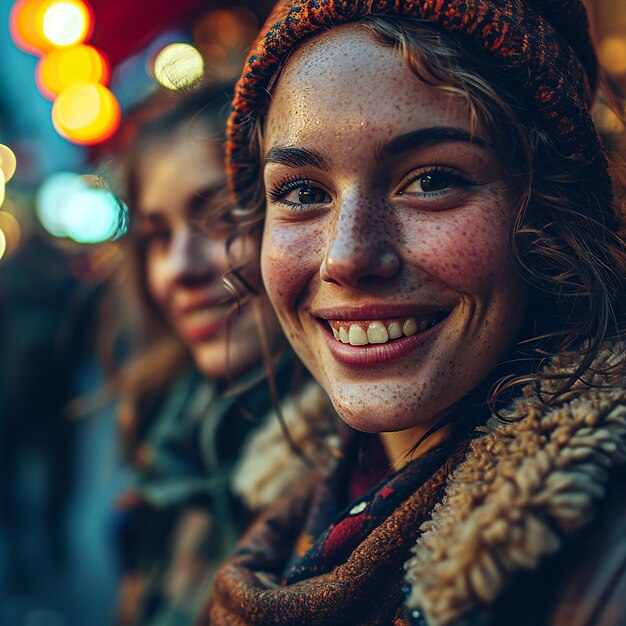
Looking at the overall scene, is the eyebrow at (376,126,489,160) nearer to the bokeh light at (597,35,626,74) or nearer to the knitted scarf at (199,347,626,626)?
the knitted scarf at (199,347,626,626)

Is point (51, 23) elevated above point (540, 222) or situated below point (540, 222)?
above

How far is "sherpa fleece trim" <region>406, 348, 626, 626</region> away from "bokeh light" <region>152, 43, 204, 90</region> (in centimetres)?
140

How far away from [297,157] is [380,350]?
0.44 metres

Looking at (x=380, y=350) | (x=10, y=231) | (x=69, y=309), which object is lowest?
(x=69, y=309)

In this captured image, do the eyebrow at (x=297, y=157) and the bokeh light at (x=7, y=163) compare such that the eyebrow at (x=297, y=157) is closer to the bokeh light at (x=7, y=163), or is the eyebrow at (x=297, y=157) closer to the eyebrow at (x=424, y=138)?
the eyebrow at (x=424, y=138)

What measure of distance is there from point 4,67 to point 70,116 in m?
6.46

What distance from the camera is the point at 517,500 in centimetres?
101

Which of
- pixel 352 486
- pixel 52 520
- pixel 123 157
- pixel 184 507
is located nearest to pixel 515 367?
pixel 352 486

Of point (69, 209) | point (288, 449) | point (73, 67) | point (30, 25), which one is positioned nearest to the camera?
point (288, 449)

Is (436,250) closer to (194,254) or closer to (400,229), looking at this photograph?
(400,229)

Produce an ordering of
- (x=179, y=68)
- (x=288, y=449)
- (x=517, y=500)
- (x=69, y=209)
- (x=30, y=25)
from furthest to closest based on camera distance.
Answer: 1. (x=69, y=209)
2. (x=30, y=25)
3. (x=288, y=449)
4. (x=179, y=68)
5. (x=517, y=500)

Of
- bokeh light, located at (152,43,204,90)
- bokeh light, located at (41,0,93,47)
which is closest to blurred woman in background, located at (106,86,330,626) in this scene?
bokeh light, located at (152,43,204,90)

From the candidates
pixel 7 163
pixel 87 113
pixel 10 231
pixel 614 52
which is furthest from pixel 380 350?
pixel 7 163

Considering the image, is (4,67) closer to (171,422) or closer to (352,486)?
(171,422)
